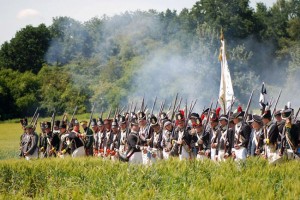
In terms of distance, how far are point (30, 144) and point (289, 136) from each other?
924cm

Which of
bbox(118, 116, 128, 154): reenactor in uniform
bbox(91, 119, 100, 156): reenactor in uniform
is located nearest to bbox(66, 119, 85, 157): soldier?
bbox(91, 119, 100, 156): reenactor in uniform

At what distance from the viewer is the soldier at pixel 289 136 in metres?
11.6

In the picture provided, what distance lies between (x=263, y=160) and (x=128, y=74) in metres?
39.3

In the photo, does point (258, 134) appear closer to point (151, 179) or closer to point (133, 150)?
point (133, 150)

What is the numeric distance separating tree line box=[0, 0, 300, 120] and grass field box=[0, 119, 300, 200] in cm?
3270

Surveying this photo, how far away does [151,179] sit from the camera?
354 inches

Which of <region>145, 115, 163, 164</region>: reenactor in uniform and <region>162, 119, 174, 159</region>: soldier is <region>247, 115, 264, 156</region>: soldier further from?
<region>145, 115, 163, 164</region>: reenactor in uniform

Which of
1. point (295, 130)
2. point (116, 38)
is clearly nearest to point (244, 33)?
point (116, 38)

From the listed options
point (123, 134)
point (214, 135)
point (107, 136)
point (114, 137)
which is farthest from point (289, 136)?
point (107, 136)

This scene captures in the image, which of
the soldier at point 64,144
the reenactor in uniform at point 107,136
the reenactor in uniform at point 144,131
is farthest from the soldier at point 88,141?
the reenactor in uniform at point 144,131

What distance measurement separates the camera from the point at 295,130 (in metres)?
12.0

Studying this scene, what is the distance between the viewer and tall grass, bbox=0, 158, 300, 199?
754cm

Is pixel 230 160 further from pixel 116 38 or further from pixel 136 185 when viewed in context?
pixel 116 38

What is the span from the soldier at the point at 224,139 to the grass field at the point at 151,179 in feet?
10.0
